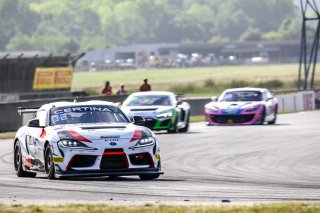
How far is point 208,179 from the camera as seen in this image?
1606 centimetres

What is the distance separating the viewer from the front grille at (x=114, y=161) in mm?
15734

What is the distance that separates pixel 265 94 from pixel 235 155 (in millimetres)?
14752

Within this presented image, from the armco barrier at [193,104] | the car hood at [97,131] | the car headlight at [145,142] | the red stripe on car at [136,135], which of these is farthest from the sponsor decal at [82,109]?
the armco barrier at [193,104]

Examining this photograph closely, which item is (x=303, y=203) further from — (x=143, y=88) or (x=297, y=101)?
(x=297, y=101)

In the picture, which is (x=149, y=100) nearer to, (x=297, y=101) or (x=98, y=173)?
(x=98, y=173)

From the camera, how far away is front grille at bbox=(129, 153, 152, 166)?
15883mm

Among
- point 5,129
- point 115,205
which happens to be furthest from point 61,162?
point 5,129

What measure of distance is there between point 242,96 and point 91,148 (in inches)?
776

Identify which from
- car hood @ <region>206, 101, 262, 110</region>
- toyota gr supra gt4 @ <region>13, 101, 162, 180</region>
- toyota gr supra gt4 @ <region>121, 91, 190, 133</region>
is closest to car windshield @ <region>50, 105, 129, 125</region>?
toyota gr supra gt4 @ <region>13, 101, 162, 180</region>

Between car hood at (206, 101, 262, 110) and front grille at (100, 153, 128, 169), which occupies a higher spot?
front grille at (100, 153, 128, 169)

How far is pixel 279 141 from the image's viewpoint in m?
25.7

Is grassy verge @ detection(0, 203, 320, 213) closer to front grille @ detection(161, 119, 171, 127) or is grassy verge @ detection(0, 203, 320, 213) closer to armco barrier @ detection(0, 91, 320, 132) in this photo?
front grille @ detection(161, 119, 171, 127)

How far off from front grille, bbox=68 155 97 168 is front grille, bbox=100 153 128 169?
0.49 ft

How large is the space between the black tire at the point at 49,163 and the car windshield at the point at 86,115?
2.26 ft
